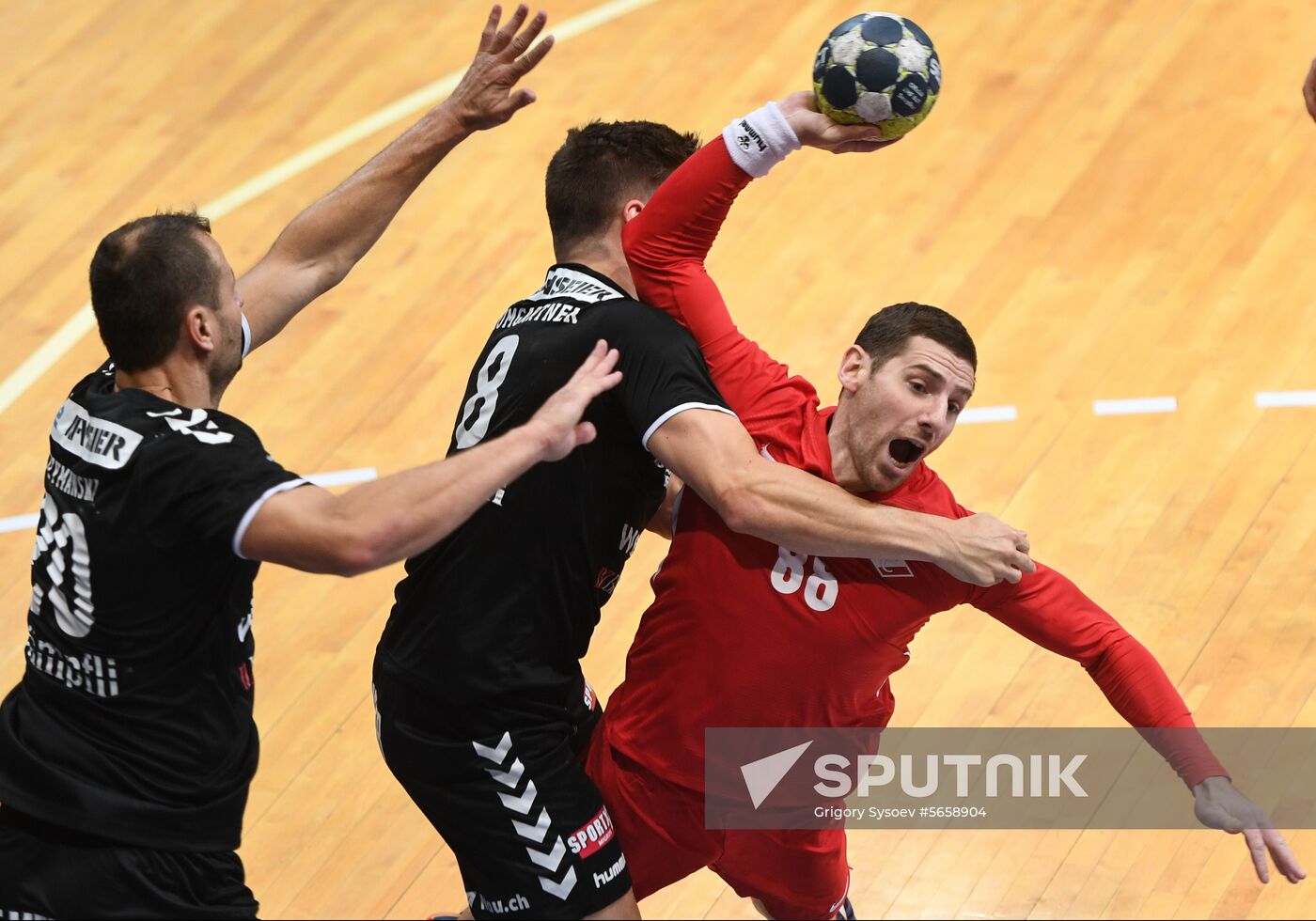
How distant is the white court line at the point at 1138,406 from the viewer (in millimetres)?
8242

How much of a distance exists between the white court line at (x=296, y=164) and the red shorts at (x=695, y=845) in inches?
201

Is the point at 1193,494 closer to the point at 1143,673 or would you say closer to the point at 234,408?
the point at 1143,673

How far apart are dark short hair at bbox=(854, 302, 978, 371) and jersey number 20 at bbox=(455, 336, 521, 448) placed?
1.02m

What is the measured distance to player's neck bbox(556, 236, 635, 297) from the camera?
197 inches

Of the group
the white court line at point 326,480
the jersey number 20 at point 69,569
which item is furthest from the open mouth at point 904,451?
the white court line at point 326,480

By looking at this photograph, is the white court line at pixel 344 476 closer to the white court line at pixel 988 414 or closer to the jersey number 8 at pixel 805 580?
the white court line at pixel 988 414

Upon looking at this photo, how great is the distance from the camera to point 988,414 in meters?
8.30

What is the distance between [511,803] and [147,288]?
1.72 m

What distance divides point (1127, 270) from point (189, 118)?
5.80 m

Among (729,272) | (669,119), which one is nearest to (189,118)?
(669,119)

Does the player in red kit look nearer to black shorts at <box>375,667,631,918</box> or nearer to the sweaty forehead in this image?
the sweaty forehead

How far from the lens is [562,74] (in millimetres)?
10781

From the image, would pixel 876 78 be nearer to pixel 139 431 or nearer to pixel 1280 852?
pixel 139 431

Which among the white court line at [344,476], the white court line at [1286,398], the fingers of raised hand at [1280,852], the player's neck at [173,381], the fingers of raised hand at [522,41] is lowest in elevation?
the white court line at [1286,398]
